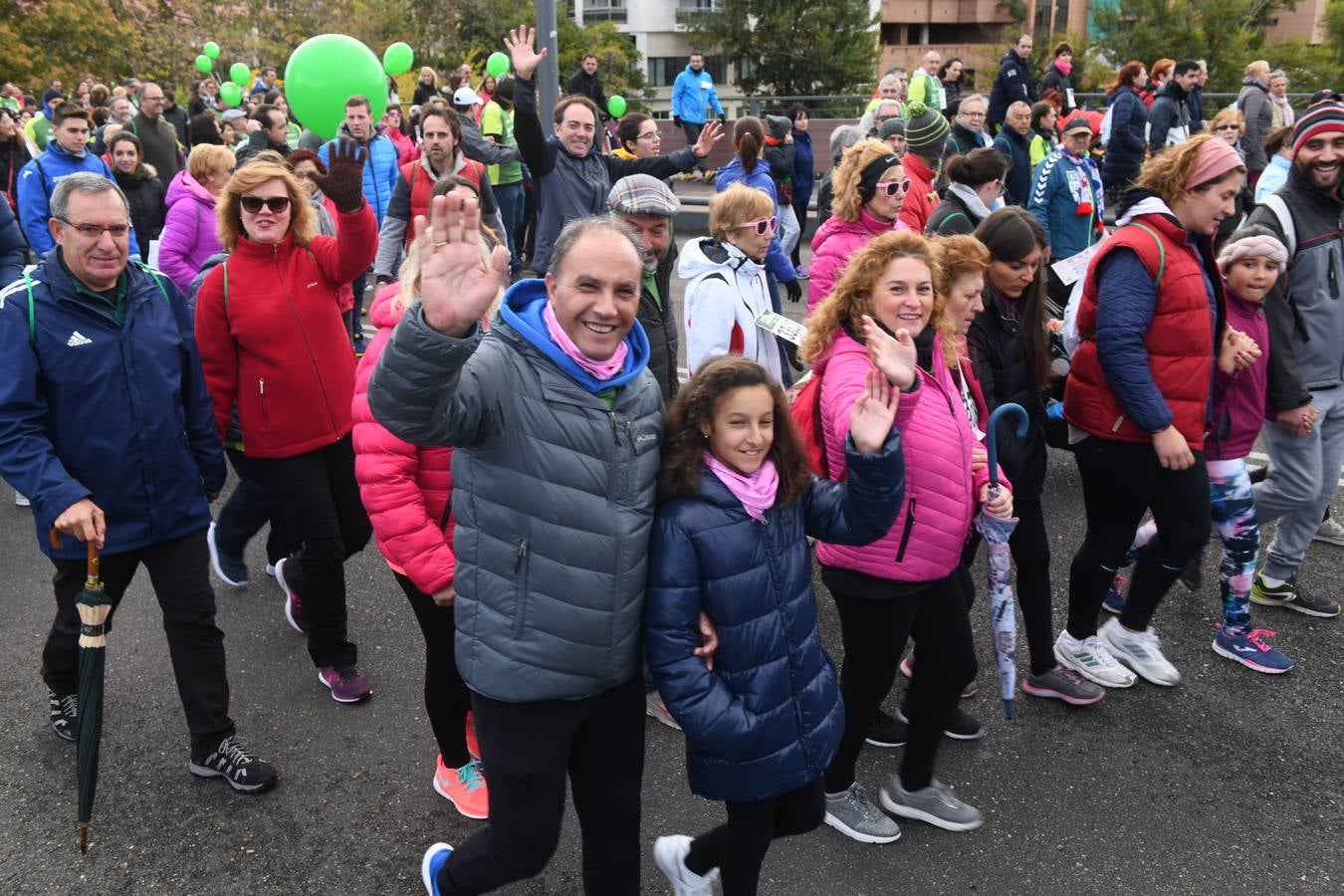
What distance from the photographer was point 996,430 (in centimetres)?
359

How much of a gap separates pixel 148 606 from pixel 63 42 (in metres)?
27.2

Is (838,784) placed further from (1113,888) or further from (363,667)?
(363,667)

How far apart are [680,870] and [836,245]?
2.94 meters

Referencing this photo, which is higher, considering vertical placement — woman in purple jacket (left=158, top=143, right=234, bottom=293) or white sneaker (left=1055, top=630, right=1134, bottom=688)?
woman in purple jacket (left=158, top=143, right=234, bottom=293)

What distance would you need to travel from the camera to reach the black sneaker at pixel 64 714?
395 cm

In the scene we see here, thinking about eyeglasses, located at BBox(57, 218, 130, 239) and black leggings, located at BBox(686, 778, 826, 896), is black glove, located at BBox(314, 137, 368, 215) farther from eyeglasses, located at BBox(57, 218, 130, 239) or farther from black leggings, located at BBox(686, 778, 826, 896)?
black leggings, located at BBox(686, 778, 826, 896)

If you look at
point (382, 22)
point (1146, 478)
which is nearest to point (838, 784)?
point (1146, 478)

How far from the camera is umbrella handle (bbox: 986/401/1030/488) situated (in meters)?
3.39

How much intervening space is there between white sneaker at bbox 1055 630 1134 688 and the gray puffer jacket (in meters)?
2.43

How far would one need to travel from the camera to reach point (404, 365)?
208 cm

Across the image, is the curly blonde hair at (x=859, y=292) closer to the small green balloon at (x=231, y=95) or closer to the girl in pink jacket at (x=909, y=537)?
the girl in pink jacket at (x=909, y=537)

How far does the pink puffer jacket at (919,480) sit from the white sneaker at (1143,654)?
1.57 meters

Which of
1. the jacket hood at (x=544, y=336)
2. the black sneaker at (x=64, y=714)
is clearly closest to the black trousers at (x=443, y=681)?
the jacket hood at (x=544, y=336)

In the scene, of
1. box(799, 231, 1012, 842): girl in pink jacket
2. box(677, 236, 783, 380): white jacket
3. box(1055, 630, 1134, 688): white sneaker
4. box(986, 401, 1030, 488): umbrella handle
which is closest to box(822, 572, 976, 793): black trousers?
box(799, 231, 1012, 842): girl in pink jacket
